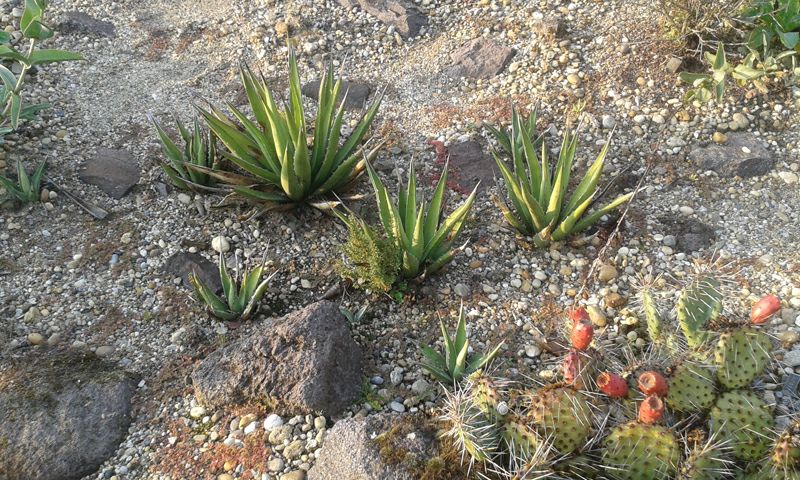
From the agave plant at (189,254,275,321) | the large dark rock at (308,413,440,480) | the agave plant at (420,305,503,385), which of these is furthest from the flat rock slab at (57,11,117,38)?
the large dark rock at (308,413,440,480)

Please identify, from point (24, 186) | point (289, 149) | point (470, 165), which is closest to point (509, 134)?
point (470, 165)

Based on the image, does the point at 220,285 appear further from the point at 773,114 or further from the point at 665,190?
the point at 773,114

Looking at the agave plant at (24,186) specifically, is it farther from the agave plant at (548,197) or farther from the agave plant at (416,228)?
the agave plant at (548,197)

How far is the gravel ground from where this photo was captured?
10.3ft

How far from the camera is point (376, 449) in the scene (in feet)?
8.51

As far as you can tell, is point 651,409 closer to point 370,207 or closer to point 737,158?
point 370,207

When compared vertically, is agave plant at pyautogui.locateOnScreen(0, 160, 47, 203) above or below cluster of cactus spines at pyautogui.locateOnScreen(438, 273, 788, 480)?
above

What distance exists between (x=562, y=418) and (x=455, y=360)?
24.6 inches

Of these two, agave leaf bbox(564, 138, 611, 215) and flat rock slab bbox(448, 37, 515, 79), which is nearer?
agave leaf bbox(564, 138, 611, 215)

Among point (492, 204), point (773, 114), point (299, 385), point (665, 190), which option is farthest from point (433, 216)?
point (773, 114)

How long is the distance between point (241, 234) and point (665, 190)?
240 cm

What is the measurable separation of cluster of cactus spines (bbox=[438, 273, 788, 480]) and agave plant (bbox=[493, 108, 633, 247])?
870 mm

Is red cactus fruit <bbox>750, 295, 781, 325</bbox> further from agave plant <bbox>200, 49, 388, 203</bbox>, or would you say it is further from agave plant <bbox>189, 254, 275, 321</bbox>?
agave plant <bbox>189, 254, 275, 321</bbox>

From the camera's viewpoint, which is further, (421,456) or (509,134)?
(509,134)
